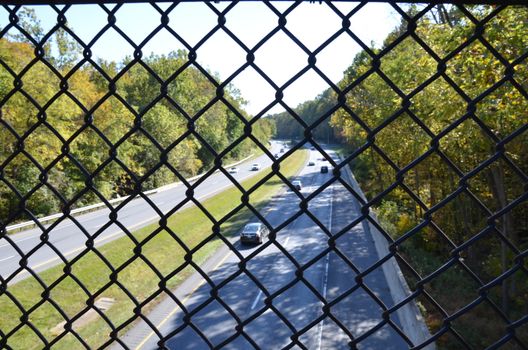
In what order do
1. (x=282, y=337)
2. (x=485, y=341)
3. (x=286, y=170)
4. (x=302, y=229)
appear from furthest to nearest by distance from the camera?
(x=286, y=170)
(x=302, y=229)
(x=282, y=337)
(x=485, y=341)

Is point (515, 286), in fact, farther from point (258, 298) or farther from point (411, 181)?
point (411, 181)

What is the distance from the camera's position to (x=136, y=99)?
40.4 metres

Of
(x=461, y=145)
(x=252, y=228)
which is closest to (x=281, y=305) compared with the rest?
(x=252, y=228)

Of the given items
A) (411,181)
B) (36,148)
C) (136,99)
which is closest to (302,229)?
(411,181)

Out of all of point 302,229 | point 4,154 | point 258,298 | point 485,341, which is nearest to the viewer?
point 485,341

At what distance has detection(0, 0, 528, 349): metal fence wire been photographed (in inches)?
64.5

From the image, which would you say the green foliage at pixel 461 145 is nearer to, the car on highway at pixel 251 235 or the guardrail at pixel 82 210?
the car on highway at pixel 251 235

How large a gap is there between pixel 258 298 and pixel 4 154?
13915mm

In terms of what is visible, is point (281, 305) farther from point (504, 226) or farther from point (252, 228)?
point (504, 226)

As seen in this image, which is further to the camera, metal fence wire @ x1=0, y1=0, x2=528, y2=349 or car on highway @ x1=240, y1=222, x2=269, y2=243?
car on highway @ x1=240, y1=222, x2=269, y2=243

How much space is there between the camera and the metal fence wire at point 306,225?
5.38 feet

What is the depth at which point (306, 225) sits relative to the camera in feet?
84.7

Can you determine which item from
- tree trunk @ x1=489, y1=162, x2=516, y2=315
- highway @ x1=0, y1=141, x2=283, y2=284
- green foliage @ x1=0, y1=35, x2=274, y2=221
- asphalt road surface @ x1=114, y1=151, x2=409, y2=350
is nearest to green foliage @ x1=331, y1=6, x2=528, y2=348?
tree trunk @ x1=489, y1=162, x2=516, y2=315

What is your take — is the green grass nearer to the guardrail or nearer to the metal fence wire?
the metal fence wire
